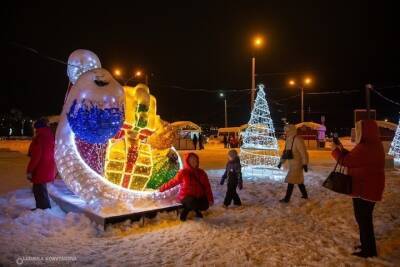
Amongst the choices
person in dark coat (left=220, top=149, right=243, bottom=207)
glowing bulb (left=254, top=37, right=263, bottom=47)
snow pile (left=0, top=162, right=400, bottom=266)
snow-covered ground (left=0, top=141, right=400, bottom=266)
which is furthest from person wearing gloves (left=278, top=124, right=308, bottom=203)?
glowing bulb (left=254, top=37, right=263, bottom=47)

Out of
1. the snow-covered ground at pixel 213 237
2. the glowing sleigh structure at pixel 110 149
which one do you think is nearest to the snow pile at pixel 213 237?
the snow-covered ground at pixel 213 237

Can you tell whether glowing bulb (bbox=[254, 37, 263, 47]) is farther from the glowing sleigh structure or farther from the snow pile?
the glowing sleigh structure

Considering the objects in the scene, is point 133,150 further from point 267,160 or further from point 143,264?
point 267,160

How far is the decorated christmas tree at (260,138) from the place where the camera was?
15.3 m

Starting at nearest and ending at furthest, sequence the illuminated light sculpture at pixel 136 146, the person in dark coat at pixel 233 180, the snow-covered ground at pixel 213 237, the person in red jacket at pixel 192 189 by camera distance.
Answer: the snow-covered ground at pixel 213 237
the person in red jacket at pixel 192 189
the illuminated light sculpture at pixel 136 146
the person in dark coat at pixel 233 180

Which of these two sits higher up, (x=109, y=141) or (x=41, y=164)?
(x=109, y=141)

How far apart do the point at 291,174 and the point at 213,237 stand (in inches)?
154

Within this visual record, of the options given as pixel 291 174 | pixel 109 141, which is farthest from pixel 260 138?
pixel 109 141

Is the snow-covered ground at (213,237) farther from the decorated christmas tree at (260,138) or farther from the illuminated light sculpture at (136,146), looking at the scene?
the decorated christmas tree at (260,138)

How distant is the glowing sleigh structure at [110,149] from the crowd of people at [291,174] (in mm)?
549

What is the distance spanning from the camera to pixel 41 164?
8.50 m

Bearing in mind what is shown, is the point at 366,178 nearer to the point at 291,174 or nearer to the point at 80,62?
the point at 291,174

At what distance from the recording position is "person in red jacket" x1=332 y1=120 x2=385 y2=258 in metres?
5.75

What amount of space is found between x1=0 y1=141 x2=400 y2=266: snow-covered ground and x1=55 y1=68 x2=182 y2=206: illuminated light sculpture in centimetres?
69
